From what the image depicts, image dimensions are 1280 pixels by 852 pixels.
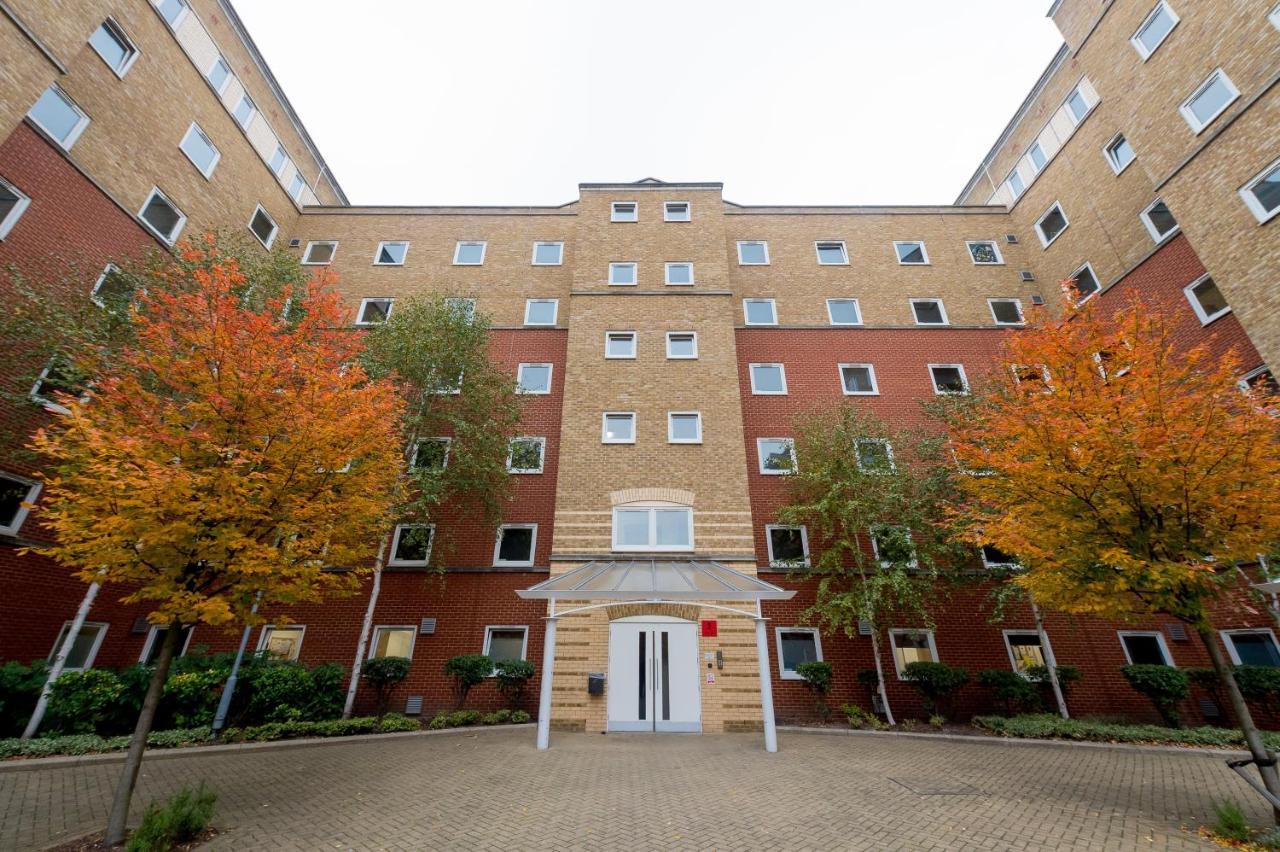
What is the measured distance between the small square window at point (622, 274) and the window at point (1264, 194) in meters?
16.4

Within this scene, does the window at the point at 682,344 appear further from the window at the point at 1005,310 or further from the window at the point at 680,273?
the window at the point at 1005,310

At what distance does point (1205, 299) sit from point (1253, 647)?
988 centimetres

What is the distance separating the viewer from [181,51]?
693 inches

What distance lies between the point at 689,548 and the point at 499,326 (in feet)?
38.3

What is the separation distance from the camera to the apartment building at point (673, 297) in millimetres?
12719

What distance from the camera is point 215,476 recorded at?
6.74m

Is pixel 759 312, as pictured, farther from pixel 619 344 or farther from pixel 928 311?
pixel 928 311

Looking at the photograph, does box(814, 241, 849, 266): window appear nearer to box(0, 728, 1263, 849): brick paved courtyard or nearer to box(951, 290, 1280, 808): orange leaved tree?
box(951, 290, 1280, 808): orange leaved tree

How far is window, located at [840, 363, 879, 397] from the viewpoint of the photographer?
738 inches

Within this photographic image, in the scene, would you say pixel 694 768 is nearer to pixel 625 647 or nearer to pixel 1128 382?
pixel 625 647

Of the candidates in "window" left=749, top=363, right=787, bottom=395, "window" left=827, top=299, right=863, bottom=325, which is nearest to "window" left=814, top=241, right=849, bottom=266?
"window" left=827, top=299, right=863, bottom=325

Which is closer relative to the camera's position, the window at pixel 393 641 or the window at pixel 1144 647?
the window at pixel 1144 647

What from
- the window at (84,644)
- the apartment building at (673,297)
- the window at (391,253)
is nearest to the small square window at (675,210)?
the apartment building at (673,297)

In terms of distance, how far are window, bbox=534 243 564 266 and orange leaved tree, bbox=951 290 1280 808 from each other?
18.3 metres
